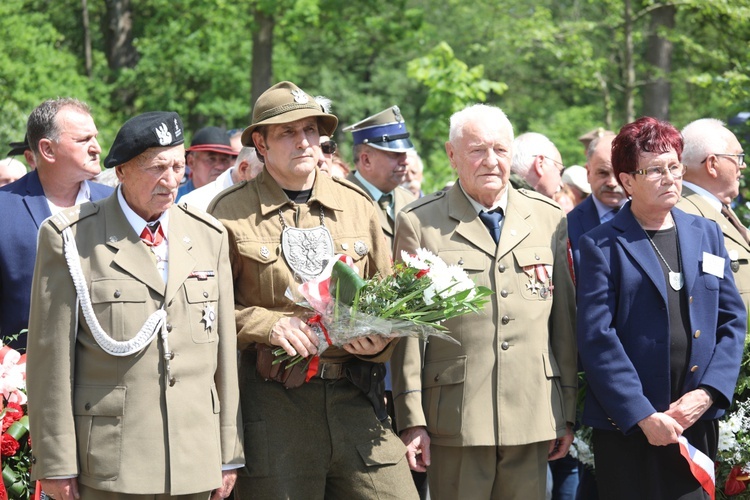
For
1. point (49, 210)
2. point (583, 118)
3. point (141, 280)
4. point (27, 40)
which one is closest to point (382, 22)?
point (27, 40)

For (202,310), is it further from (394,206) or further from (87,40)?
(87,40)

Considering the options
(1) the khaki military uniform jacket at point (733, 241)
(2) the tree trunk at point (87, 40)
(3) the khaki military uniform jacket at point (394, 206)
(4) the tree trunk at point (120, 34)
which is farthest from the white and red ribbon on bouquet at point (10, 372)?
(2) the tree trunk at point (87, 40)

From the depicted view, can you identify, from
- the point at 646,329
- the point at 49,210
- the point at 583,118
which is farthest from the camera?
the point at 583,118

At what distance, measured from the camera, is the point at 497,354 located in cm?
486

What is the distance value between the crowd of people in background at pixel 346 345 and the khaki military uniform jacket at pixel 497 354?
0.03 feet

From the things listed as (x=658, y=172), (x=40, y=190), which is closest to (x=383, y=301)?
(x=658, y=172)

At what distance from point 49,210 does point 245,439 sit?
200cm

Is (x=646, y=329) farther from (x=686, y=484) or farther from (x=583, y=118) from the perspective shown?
(x=583, y=118)

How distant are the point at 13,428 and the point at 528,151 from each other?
163 inches

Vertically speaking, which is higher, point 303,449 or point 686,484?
point 303,449

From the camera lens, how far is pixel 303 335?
4.30 m

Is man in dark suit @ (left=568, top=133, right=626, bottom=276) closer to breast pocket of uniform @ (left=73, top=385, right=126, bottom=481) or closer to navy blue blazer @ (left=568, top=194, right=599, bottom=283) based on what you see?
navy blue blazer @ (left=568, top=194, right=599, bottom=283)

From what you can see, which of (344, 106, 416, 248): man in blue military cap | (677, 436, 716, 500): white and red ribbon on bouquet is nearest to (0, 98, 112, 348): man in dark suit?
(344, 106, 416, 248): man in blue military cap

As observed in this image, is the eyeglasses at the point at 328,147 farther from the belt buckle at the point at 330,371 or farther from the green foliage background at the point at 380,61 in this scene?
the green foliage background at the point at 380,61
